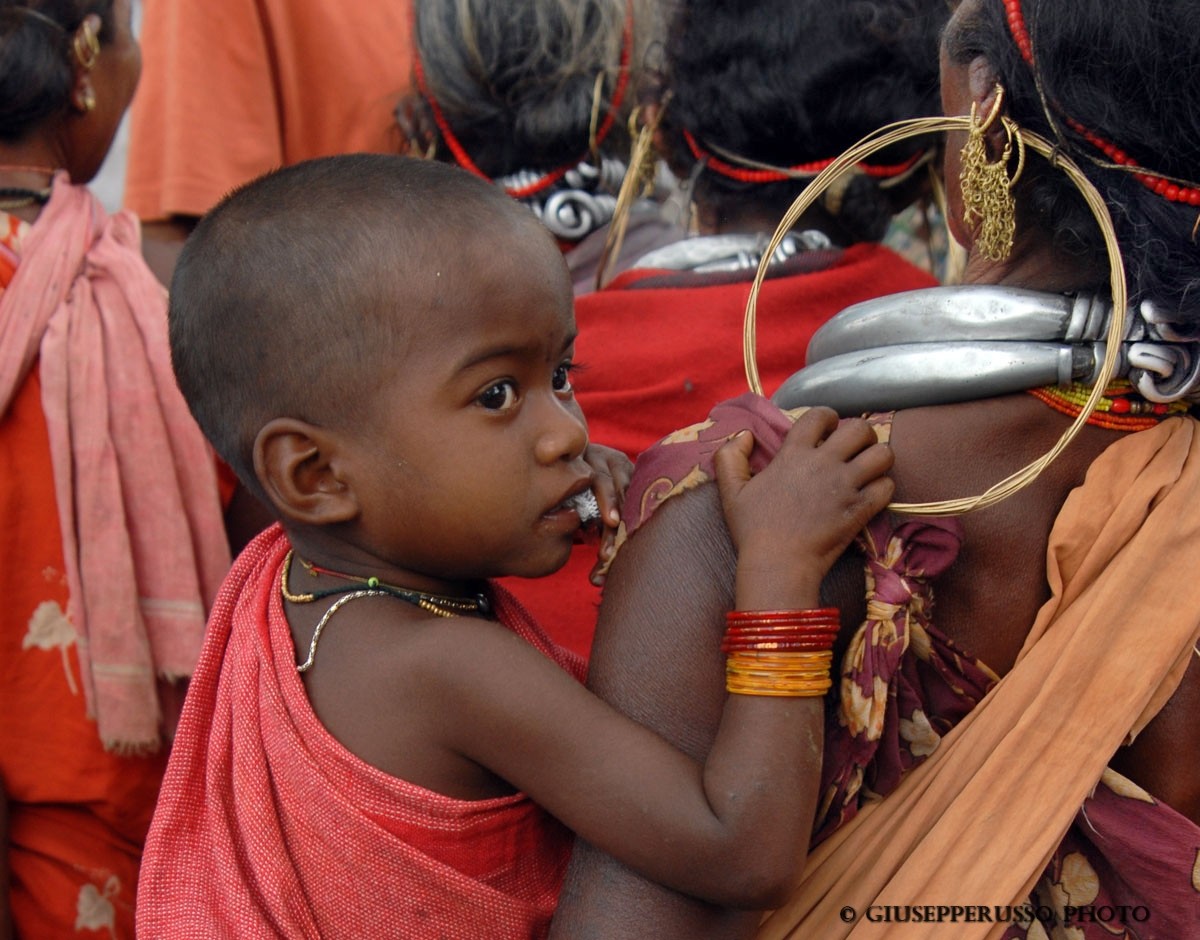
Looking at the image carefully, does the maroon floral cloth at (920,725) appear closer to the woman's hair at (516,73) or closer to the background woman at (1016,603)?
the background woman at (1016,603)

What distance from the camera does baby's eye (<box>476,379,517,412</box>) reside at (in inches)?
67.2

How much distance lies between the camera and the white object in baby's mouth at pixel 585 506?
5.89 ft

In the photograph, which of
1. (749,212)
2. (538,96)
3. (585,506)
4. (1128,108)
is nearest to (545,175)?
(538,96)

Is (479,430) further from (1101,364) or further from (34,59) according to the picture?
(34,59)

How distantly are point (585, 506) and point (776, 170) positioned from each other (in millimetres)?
1166

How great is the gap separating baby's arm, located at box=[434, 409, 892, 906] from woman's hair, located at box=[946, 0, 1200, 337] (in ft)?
1.34

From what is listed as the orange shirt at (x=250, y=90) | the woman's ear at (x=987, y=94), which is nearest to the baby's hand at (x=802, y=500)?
the woman's ear at (x=987, y=94)

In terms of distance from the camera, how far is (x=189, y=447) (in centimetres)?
278

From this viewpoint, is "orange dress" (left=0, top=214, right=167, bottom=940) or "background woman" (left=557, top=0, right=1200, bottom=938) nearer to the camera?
"background woman" (left=557, top=0, right=1200, bottom=938)

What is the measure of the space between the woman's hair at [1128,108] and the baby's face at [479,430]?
0.66 m

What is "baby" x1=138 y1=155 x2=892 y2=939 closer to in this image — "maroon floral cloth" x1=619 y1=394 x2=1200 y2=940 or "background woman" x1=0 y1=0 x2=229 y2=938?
"maroon floral cloth" x1=619 y1=394 x2=1200 y2=940

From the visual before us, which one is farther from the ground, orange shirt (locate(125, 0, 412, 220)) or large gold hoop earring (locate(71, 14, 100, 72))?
large gold hoop earring (locate(71, 14, 100, 72))

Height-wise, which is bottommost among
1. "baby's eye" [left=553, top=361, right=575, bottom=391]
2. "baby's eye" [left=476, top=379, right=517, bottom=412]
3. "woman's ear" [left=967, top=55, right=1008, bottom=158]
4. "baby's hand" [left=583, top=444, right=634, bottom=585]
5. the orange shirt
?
the orange shirt

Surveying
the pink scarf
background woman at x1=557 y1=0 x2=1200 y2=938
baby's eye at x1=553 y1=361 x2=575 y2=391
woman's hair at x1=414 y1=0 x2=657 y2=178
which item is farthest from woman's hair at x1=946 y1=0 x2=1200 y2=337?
the pink scarf
